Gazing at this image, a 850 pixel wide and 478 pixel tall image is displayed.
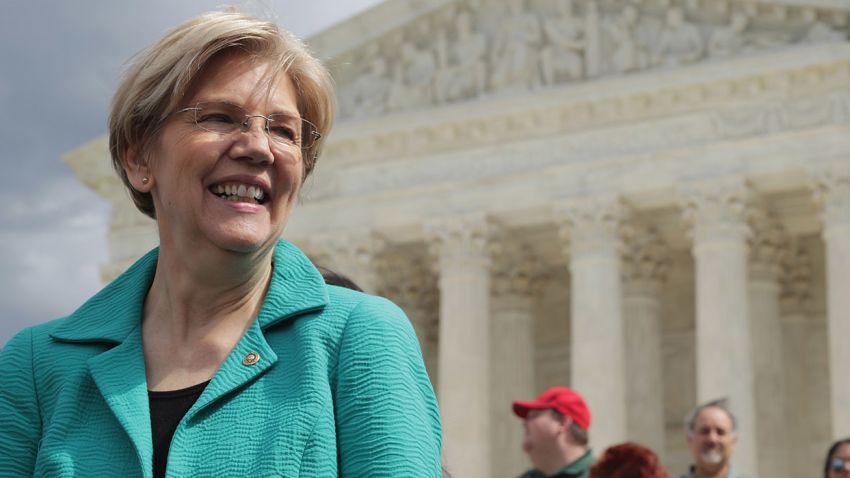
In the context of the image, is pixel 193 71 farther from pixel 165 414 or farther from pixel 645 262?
pixel 645 262

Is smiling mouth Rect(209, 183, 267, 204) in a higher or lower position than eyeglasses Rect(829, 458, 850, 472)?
higher

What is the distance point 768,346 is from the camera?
3381cm

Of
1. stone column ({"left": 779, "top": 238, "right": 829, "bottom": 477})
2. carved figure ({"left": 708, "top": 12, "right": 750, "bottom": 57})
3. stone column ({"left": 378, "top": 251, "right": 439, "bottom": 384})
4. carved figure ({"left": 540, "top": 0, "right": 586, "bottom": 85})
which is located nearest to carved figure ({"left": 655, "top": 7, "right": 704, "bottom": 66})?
carved figure ({"left": 708, "top": 12, "right": 750, "bottom": 57})

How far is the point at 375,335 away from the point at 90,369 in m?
0.66

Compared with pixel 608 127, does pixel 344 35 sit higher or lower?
higher

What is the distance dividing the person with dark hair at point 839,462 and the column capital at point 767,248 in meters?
22.5

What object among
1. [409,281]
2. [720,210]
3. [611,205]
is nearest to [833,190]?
[720,210]

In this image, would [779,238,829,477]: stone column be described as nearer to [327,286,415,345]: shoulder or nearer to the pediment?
the pediment

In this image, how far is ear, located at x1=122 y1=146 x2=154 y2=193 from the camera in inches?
138

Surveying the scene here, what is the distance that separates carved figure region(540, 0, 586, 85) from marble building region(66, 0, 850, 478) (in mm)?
59

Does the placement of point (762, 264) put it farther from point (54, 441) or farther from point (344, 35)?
point (54, 441)

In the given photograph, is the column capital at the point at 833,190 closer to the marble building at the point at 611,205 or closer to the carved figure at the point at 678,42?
the marble building at the point at 611,205

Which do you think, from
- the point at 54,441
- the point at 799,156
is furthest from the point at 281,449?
the point at 799,156

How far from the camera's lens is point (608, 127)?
3359cm
